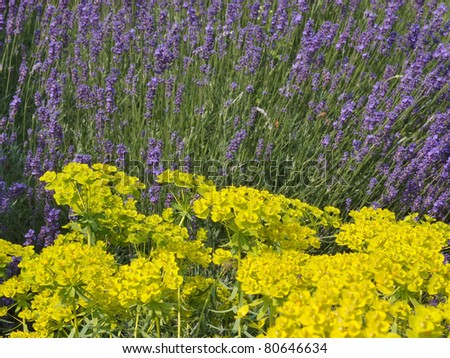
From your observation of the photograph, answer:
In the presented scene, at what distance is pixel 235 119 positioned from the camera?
2.95 m

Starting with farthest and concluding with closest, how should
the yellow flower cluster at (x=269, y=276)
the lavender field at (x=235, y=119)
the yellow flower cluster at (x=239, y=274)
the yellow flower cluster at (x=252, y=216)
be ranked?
the lavender field at (x=235, y=119)
the yellow flower cluster at (x=252, y=216)
the yellow flower cluster at (x=269, y=276)
the yellow flower cluster at (x=239, y=274)

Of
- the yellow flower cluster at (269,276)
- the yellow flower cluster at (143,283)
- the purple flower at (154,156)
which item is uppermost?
the yellow flower cluster at (269,276)

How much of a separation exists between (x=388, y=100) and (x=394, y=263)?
1.47 metres

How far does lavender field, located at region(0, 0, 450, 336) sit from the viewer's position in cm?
285

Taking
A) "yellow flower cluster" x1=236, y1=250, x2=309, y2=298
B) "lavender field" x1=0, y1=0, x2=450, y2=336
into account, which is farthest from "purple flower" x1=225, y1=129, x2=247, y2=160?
"yellow flower cluster" x1=236, y1=250, x2=309, y2=298

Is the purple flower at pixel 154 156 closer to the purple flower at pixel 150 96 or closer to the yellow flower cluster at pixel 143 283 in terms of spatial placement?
the purple flower at pixel 150 96

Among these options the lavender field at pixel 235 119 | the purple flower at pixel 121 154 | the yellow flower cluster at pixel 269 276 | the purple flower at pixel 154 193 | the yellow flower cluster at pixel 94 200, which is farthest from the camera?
the lavender field at pixel 235 119

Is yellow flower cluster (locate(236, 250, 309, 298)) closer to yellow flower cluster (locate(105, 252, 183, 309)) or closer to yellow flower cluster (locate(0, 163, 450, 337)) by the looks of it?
yellow flower cluster (locate(0, 163, 450, 337))

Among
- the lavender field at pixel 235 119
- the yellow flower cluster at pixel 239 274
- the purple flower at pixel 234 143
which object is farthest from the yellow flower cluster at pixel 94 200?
the purple flower at pixel 234 143

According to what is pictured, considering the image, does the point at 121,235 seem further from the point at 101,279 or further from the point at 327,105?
the point at 327,105

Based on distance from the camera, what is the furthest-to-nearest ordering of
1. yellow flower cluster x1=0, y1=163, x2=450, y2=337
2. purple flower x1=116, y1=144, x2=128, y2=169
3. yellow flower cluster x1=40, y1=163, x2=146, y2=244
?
1. purple flower x1=116, y1=144, x2=128, y2=169
2. yellow flower cluster x1=40, y1=163, x2=146, y2=244
3. yellow flower cluster x1=0, y1=163, x2=450, y2=337

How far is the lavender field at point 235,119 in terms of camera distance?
285 cm

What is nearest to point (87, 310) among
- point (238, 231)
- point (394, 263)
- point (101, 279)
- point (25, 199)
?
point (101, 279)

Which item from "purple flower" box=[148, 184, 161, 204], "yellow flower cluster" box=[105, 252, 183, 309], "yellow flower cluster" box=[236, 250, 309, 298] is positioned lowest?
"purple flower" box=[148, 184, 161, 204]
